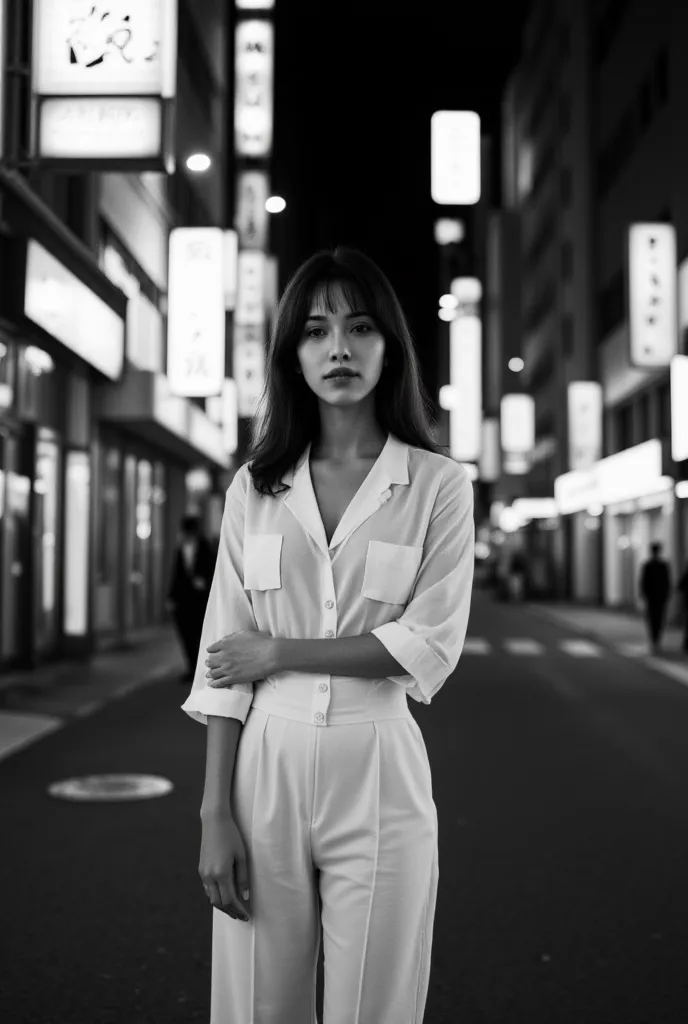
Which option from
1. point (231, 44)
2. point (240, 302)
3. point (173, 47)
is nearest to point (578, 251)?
point (231, 44)

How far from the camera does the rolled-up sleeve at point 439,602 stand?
2.32 m

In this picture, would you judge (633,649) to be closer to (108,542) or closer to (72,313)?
A: (108,542)

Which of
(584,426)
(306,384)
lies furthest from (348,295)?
(584,426)

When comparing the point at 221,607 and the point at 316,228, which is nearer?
the point at 221,607

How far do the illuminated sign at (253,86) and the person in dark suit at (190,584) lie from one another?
1919cm

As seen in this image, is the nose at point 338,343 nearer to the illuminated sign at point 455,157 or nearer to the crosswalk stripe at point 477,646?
the crosswalk stripe at point 477,646

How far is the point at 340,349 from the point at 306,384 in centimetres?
25

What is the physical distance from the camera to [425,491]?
2475mm

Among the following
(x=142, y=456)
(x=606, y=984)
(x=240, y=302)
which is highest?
(x=240, y=302)

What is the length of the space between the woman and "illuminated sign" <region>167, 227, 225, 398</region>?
1991cm

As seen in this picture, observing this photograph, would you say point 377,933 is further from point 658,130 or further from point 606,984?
point 658,130

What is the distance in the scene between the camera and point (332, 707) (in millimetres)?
2336

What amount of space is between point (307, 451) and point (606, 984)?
2.97 m

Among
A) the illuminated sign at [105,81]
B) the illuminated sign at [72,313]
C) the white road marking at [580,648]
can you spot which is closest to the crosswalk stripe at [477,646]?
the white road marking at [580,648]
